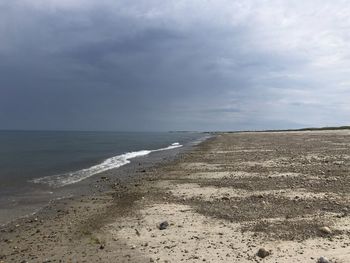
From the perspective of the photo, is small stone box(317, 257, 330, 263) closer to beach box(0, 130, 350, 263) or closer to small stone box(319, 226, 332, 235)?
beach box(0, 130, 350, 263)

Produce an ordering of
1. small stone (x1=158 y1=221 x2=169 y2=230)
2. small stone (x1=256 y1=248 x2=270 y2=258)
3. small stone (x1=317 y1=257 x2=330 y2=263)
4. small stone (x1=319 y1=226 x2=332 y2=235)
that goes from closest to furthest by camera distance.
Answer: small stone (x1=317 y1=257 x2=330 y2=263) → small stone (x1=256 y1=248 x2=270 y2=258) → small stone (x1=319 y1=226 x2=332 y2=235) → small stone (x1=158 y1=221 x2=169 y2=230)

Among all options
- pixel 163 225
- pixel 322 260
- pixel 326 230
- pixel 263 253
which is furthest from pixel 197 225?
pixel 322 260

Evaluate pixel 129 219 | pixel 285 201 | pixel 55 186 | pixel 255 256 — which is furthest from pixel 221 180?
pixel 255 256

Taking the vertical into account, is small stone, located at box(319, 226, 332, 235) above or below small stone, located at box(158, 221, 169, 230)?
above

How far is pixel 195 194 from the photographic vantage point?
1591cm

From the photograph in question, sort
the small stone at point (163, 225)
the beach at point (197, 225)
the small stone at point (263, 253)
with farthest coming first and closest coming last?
the small stone at point (163, 225) → the beach at point (197, 225) → the small stone at point (263, 253)

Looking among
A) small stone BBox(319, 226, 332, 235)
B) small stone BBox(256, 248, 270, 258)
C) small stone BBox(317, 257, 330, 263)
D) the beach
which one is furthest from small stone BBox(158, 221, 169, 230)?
small stone BBox(317, 257, 330, 263)

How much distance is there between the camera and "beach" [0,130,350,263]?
8602mm

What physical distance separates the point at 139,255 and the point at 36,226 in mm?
5218

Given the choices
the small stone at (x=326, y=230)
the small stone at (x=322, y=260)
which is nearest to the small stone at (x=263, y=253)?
the small stone at (x=322, y=260)

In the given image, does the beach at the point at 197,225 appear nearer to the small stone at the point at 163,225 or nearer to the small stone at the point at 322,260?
the small stone at the point at 163,225

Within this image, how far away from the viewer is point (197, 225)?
10.8 meters

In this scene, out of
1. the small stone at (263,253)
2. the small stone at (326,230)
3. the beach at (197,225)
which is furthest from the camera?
the small stone at (326,230)

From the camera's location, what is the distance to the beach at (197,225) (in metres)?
8.60
